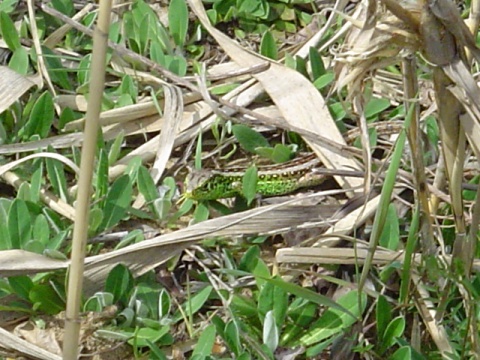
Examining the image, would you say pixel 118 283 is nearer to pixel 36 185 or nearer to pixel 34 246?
pixel 34 246

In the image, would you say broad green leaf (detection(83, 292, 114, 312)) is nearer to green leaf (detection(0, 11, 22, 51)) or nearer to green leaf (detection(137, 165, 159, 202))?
green leaf (detection(137, 165, 159, 202))

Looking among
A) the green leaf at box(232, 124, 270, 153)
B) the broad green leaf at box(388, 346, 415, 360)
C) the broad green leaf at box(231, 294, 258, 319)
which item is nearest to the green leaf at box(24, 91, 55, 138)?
the green leaf at box(232, 124, 270, 153)

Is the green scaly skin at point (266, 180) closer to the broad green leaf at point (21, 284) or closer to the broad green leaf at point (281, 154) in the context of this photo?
the broad green leaf at point (281, 154)

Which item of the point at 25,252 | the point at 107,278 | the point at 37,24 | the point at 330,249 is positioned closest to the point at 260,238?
the point at 330,249

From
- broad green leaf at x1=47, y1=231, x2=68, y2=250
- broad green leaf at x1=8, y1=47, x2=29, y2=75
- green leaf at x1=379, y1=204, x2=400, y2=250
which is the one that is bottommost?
green leaf at x1=379, y1=204, x2=400, y2=250

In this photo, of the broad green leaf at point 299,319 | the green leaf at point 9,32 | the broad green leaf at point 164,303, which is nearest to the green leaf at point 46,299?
the broad green leaf at point 164,303

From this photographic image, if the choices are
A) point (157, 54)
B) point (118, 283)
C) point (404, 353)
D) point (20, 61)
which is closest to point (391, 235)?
point (404, 353)
